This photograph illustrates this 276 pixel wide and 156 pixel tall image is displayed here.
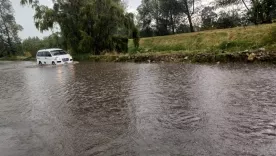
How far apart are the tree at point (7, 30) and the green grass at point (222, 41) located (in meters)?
37.7

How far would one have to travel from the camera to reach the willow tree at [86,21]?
99.5 ft

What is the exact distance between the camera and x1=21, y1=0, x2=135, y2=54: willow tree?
30312 mm

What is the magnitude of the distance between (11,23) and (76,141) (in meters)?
62.9

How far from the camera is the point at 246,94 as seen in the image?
8203 mm

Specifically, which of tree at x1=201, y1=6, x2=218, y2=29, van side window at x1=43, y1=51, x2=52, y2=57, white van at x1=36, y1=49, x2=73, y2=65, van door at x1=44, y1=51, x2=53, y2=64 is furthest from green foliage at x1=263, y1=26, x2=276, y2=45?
van side window at x1=43, y1=51, x2=52, y2=57

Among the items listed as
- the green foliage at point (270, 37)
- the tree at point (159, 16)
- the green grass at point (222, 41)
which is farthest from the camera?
the tree at point (159, 16)

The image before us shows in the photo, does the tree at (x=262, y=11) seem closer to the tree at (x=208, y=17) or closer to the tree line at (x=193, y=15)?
the tree line at (x=193, y=15)

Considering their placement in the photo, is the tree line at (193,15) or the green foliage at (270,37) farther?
the tree line at (193,15)

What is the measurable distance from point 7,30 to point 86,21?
37.9m

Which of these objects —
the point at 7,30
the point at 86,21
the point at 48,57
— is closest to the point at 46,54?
the point at 48,57

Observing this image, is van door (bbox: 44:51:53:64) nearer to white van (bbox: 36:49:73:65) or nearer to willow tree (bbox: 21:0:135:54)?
white van (bbox: 36:49:73:65)

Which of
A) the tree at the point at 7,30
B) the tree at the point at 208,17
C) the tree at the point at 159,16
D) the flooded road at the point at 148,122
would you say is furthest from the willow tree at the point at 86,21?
the tree at the point at 7,30

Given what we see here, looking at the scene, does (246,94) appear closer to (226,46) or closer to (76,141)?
(76,141)

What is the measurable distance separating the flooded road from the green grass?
1129cm
